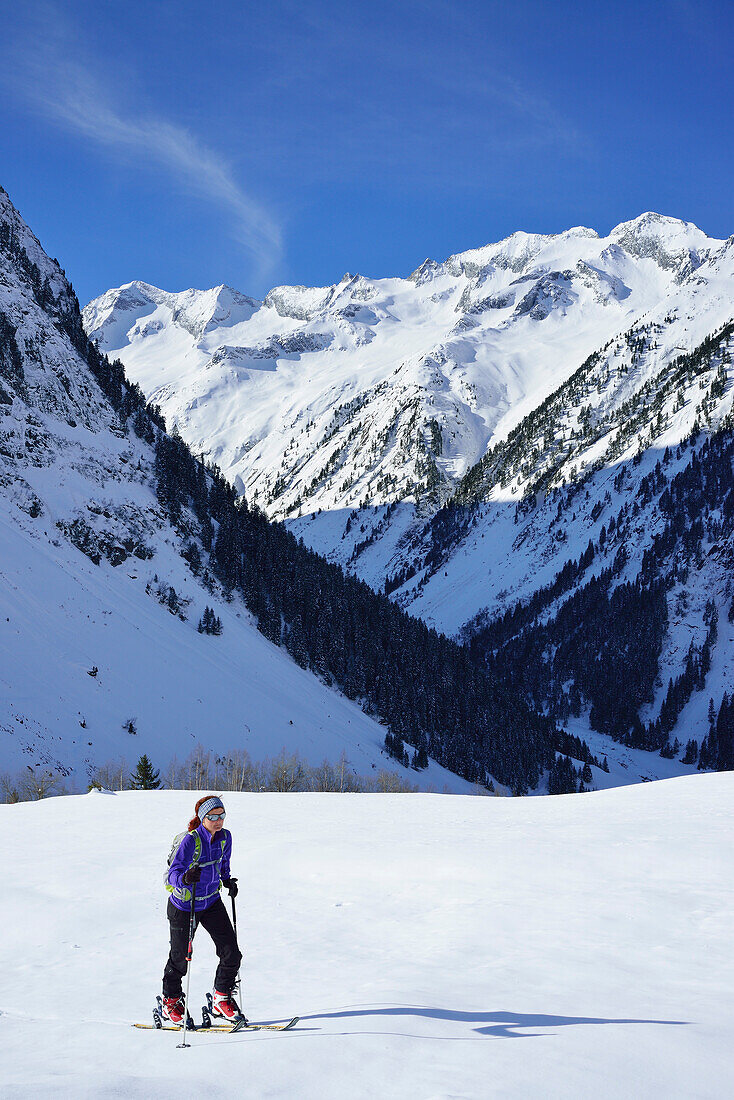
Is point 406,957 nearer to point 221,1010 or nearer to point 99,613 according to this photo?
point 221,1010

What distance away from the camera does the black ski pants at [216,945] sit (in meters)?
9.06

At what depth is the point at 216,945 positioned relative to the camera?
9.37m

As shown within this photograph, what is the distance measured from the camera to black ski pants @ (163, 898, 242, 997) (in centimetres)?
906

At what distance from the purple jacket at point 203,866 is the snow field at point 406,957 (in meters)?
1.61

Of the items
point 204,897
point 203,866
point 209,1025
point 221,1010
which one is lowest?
point 209,1025

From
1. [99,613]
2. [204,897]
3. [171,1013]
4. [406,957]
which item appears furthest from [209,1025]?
[99,613]

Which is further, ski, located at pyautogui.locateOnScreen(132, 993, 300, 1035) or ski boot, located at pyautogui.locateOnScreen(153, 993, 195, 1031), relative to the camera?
ski boot, located at pyautogui.locateOnScreen(153, 993, 195, 1031)

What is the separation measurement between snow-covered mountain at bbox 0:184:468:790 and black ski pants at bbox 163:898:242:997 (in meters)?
59.5

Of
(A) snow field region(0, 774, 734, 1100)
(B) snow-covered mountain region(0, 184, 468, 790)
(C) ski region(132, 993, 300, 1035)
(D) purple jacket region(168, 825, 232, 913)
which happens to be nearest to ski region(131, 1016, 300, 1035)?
(C) ski region(132, 993, 300, 1035)

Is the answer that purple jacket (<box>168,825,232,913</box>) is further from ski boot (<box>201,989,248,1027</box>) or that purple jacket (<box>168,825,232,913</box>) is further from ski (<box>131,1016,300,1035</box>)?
ski (<box>131,1016,300,1035</box>)

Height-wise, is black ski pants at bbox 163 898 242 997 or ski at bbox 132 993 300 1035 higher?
black ski pants at bbox 163 898 242 997

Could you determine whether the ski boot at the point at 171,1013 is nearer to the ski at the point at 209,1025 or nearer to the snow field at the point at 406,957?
the ski at the point at 209,1025

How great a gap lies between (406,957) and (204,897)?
400 cm

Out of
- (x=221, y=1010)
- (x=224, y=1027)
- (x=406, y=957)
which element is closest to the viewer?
(x=224, y=1027)
